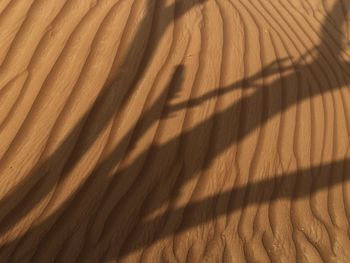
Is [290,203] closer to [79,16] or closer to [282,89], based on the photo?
[282,89]

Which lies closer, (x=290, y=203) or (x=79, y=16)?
(x=290, y=203)

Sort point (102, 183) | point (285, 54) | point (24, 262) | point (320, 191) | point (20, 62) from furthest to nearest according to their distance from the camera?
point (285, 54)
point (320, 191)
point (20, 62)
point (102, 183)
point (24, 262)

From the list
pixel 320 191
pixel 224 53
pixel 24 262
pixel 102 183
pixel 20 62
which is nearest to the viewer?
pixel 24 262

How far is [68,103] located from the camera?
3.26 meters

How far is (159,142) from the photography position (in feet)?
10.8

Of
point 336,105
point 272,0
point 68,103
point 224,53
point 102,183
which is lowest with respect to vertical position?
point 336,105

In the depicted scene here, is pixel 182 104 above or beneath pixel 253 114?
above

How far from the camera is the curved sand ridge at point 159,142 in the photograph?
117 inches

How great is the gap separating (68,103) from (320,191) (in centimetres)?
180

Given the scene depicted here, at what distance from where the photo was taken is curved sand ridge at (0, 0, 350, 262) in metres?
2.96

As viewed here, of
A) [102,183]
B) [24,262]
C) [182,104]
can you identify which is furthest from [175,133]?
[24,262]

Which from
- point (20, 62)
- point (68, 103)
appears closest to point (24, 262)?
point (68, 103)

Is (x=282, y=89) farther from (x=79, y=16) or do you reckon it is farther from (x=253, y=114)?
(x=79, y=16)

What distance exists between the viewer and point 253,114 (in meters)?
3.68
